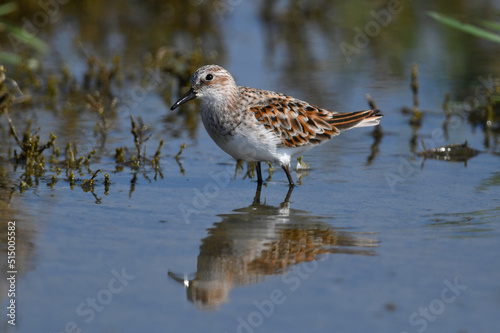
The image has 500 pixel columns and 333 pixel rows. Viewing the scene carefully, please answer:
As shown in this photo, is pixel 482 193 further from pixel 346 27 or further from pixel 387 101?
pixel 346 27

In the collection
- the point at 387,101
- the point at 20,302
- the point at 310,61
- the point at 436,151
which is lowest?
the point at 20,302

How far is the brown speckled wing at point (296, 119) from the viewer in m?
8.87

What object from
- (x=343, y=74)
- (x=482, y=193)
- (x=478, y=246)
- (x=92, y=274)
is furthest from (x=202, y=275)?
(x=343, y=74)

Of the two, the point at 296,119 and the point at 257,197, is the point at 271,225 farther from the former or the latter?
the point at 296,119

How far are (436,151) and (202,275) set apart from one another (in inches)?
190

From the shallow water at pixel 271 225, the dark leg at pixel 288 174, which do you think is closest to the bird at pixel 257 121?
the dark leg at pixel 288 174

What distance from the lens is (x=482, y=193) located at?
852 cm

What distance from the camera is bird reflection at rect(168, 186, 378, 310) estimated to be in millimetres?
6133

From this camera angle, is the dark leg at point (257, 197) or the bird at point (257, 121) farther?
the bird at point (257, 121)

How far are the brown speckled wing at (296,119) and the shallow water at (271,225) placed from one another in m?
0.51

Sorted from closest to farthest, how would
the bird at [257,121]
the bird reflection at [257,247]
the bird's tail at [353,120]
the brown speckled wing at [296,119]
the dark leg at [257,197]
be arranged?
the bird reflection at [257,247]
the dark leg at [257,197]
the bird at [257,121]
the brown speckled wing at [296,119]
the bird's tail at [353,120]

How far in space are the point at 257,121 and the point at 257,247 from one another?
2172 millimetres

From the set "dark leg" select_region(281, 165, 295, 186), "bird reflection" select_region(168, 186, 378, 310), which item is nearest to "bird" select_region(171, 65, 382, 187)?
"dark leg" select_region(281, 165, 295, 186)

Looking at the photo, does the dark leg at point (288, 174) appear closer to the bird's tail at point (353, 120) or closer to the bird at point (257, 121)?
the bird at point (257, 121)
